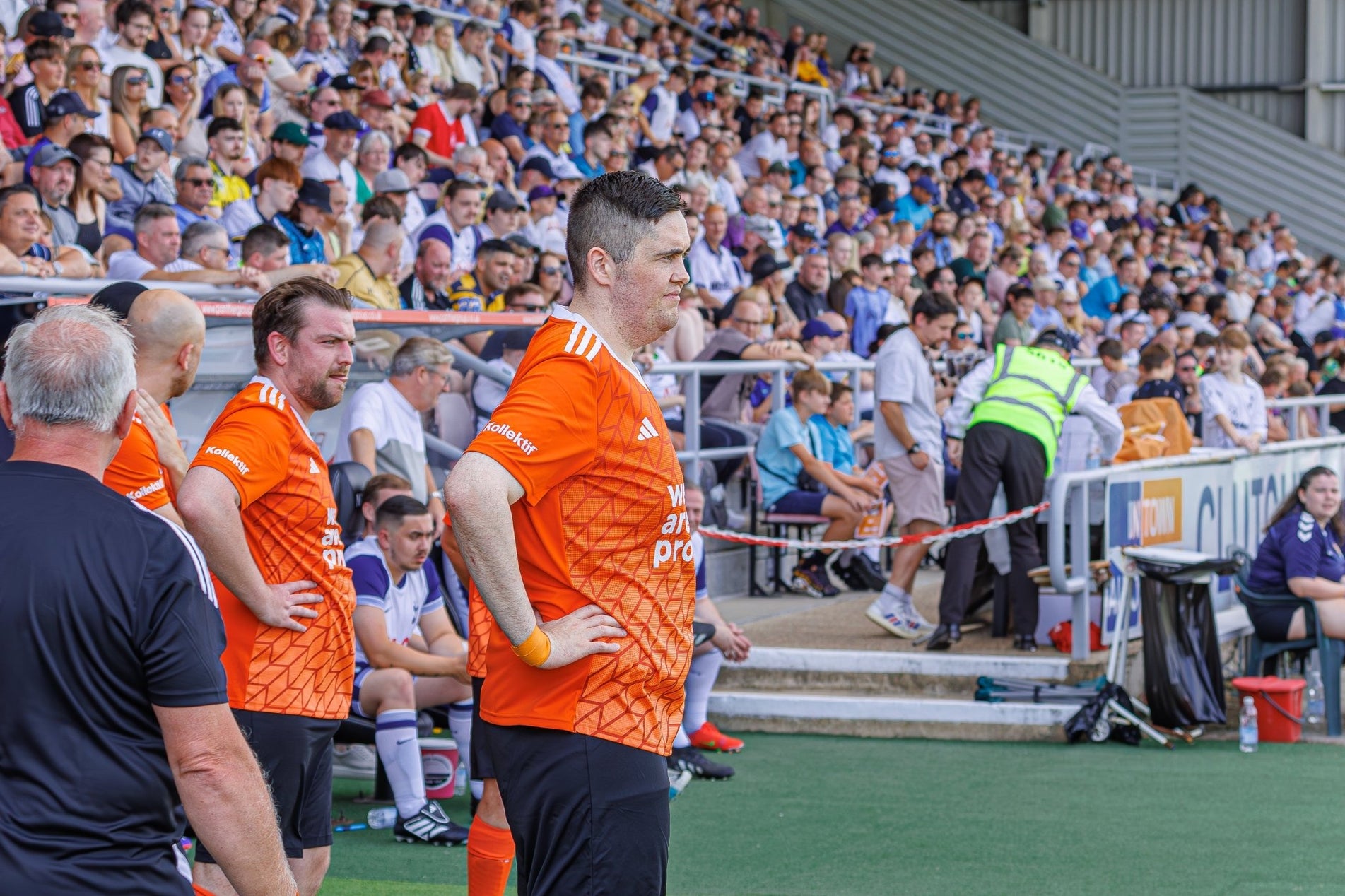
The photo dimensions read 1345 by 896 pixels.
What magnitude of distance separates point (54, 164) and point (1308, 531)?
710 centimetres

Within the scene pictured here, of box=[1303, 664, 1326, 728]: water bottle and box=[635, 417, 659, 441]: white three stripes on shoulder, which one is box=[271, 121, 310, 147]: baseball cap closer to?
box=[1303, 664, 1326, 728]: water bottle

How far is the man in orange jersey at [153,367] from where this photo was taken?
12.2ft

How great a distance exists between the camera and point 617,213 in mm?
3012

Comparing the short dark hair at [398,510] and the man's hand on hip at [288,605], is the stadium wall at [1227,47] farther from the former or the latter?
the man's hand on hip at [288,605]

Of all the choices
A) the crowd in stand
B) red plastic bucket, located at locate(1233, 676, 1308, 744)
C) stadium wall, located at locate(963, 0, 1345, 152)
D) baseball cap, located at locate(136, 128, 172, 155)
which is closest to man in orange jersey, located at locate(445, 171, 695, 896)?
the crowd in stand

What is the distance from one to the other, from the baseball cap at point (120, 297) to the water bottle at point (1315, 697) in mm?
7282

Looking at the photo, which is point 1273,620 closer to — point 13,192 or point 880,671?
point 880,671

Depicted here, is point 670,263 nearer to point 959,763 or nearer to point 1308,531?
point 959,763

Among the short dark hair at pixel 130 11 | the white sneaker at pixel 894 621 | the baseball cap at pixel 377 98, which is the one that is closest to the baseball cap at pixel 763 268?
the baseball cap at pixel 377 98

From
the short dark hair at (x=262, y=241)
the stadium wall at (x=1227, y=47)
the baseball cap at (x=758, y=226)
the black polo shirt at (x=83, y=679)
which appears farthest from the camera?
the stadium wall at (x=1227, y=47)

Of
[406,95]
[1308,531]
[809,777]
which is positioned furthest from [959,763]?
[406,95]

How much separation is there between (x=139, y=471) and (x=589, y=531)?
136 cm

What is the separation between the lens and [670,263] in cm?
305

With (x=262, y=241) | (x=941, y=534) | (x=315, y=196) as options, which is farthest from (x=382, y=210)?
(x=941, y=534)
